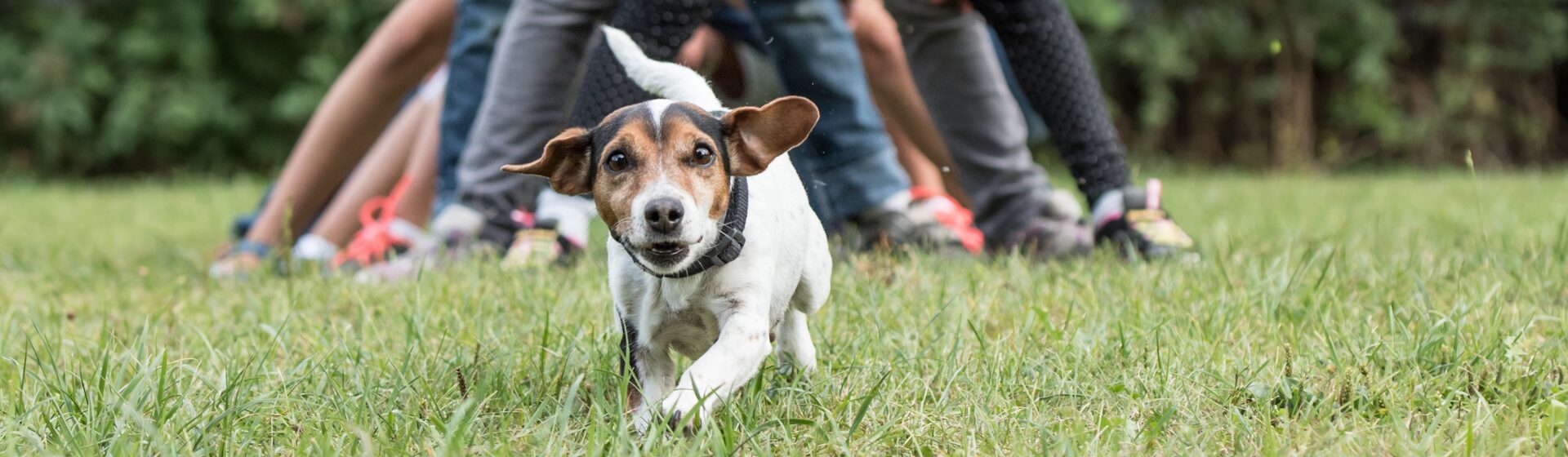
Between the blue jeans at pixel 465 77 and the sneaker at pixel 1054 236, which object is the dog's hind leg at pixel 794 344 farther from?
the blue jeans at pixel 465 77

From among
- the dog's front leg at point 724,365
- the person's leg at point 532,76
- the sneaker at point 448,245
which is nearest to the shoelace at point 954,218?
the person's leg at point 532,76

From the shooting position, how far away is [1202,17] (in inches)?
329

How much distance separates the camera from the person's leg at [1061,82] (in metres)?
2.67

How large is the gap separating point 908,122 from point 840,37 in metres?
0.91

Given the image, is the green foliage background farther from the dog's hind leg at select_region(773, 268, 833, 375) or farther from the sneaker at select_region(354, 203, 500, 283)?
the dog's hind leg at select_region(773, 268, 833, 375)

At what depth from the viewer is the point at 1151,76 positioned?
8234 millimetres

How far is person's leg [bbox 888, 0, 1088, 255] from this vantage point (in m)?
2.83

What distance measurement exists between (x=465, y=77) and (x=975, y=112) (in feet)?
3.60

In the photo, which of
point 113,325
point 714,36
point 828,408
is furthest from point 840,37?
point 113,325

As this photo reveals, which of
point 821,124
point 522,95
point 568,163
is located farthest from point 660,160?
point 522,95

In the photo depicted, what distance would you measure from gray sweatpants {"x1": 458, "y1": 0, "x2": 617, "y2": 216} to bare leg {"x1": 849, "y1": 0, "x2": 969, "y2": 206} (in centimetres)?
77

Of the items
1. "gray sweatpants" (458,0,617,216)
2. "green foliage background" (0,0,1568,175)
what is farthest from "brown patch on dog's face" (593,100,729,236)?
Answer: "green foliage background" (0,0,1568,175)

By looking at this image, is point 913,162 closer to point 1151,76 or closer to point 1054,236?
point 1054,236

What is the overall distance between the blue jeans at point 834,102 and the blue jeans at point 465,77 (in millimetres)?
772
